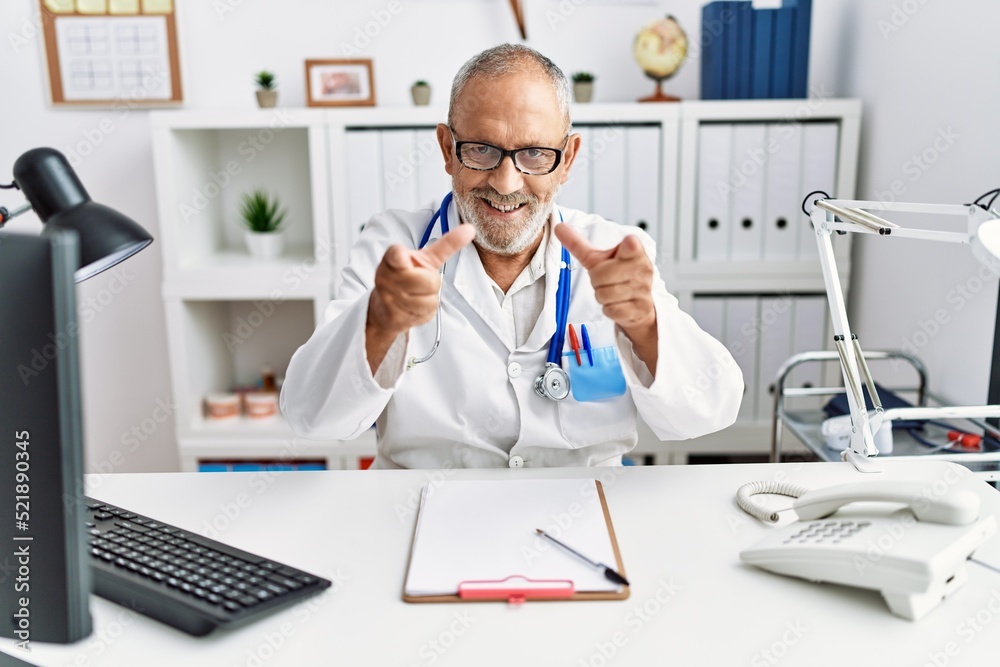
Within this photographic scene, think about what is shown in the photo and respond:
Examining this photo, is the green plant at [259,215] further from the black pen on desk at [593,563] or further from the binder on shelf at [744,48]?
the black pen on desk at [593,563]

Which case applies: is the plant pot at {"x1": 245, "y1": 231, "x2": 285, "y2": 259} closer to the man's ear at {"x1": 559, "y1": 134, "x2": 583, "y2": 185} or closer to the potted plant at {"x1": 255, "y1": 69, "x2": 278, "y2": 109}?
the potted plant at {"x1": 255, "y1": 69, "x2": 278, "y2": 109}

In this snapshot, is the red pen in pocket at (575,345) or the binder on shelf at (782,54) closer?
the red pen in pocket at (575,345)

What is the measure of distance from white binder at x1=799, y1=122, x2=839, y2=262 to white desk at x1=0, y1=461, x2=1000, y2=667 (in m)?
1.41

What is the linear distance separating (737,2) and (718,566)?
1.85m

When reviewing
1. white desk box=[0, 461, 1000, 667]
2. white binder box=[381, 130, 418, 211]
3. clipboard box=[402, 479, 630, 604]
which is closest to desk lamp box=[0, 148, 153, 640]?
white desk box=[0, 461, 1000, 667]

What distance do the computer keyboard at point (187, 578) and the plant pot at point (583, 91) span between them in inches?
70.5

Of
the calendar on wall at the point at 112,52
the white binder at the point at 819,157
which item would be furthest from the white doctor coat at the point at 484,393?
the calendar on wall at the point at 112,52

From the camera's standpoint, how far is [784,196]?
2.36 m

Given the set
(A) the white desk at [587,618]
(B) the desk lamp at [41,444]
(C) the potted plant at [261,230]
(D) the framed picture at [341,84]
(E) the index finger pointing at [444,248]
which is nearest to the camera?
(B) the desk lamp at [41,444]

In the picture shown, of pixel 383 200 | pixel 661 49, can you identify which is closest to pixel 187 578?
pixel 383 200

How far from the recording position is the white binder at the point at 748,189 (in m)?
2.33

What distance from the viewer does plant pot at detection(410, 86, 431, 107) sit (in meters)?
2.37

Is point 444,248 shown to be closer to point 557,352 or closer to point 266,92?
point 557,352

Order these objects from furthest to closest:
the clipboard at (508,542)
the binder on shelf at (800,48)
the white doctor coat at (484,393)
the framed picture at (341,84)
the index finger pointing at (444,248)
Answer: the framed picture at (341,84)
the binder on shelf at (800,48)
the white doctor coat at (484,393)
the index finger pointing at (444,248)
the clipboard at (508,542)
